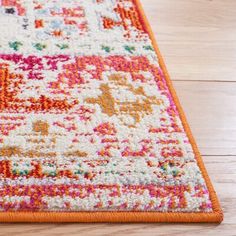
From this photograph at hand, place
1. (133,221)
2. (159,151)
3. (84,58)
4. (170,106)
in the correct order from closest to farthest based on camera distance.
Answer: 1. (133,221)
2. (159,151)
3. (170,106)
4. (84,58)

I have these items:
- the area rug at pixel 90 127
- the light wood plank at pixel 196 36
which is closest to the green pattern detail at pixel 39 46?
the area rug at pixel 90 127

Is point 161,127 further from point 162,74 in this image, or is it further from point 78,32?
point 78,32

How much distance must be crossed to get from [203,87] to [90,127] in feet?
1.09

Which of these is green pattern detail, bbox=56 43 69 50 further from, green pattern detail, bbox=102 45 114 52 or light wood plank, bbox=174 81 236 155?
light wood plank, bbox=174 81 236 155

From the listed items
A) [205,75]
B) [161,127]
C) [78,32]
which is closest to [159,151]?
[161,127]

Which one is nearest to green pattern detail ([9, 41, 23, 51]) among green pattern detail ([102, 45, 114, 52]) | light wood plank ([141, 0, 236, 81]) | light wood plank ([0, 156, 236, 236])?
green pattern detail ([102, 45, 114, 52])

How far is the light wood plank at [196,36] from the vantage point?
126cm

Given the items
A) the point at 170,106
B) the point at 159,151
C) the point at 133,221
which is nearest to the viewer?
the point at 133,221

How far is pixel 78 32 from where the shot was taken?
4.25 ft

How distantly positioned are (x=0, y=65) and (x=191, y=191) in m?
0.53

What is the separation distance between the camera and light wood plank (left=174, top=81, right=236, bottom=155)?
1.04 m

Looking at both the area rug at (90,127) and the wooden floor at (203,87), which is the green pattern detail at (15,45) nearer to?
the area rug at (90,127)

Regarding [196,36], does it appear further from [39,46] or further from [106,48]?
[39,46]

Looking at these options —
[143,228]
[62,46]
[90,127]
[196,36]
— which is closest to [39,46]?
[62,46]
